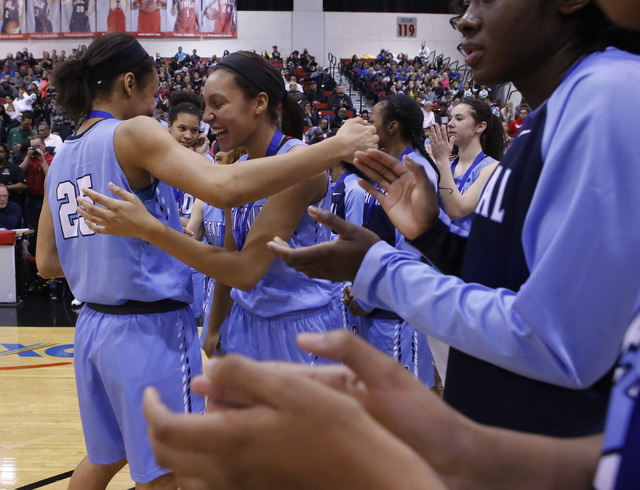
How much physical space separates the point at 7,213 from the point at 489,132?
289 inches

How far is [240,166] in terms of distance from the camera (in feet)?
7.13

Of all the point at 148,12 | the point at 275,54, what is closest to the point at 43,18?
the point at 148,12

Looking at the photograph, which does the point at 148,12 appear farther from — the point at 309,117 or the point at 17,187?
the point at 17,187

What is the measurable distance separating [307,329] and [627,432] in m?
1.96

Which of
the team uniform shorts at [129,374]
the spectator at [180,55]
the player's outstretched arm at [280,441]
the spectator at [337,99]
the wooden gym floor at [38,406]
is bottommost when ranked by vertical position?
the wooden gym floor at [38,406]

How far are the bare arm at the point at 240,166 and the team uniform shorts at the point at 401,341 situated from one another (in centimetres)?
188

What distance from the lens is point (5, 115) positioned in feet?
53.1

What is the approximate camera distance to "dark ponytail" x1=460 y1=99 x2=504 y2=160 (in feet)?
16.6

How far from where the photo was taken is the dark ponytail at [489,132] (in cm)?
507

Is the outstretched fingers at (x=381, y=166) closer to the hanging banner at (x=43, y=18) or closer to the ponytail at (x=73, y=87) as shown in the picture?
the ponytail at (x=73, y=87)

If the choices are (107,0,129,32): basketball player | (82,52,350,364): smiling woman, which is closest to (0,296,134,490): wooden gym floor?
(82,52,350,364): smiling woman

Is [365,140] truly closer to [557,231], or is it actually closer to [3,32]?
[557,231]

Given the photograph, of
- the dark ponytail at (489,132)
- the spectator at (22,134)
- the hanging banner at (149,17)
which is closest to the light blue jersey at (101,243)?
the dark ponytail at (489,132)

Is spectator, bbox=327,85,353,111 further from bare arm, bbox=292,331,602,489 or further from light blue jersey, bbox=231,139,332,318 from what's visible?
bare arm, bbox=292,331,602,489
